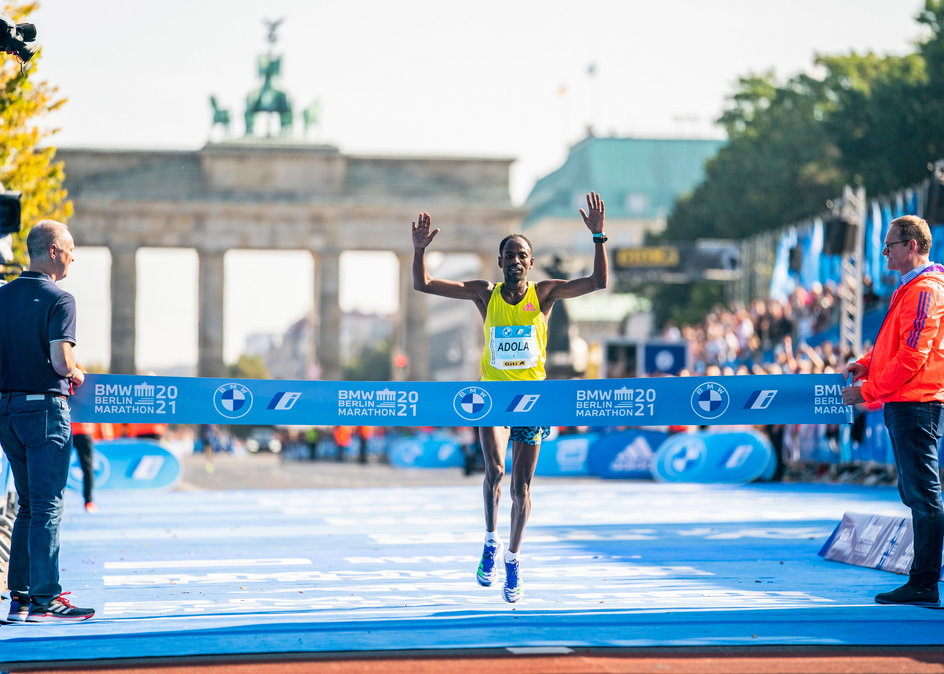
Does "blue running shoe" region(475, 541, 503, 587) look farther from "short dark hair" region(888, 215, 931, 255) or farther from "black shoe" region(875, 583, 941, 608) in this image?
"short dark hair" region(888, 215, 931, 255)

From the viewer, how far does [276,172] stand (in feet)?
256

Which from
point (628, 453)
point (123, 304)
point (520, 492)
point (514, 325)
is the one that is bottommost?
point (628, 453)

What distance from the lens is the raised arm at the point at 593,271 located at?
9.14m

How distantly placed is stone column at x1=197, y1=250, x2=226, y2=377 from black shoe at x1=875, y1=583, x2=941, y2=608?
231 ft

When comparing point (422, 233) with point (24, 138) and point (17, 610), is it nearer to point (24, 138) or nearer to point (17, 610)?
point (17, 610)

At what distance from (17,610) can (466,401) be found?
298 centimetres

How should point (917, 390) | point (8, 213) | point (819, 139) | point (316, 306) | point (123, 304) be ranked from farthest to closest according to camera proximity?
1. point (316, 306)
2. point (123, 304)
3. point (819, 139)
4. point (8, 213)
5. point (917, 390)

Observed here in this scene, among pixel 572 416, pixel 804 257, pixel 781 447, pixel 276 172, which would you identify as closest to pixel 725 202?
pixel 276 172

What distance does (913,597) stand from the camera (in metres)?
8.80

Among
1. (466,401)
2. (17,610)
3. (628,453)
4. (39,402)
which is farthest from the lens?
(628,453)

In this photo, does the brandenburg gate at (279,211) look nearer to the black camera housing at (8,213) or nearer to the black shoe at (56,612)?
the black camera housing at (8,213)

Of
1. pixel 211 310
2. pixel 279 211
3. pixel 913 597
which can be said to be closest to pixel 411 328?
pixel 279 211

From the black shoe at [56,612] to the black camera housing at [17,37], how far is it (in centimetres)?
394

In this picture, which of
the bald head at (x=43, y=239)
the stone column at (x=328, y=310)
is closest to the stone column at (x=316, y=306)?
the stone column at (x=328, y=310)
